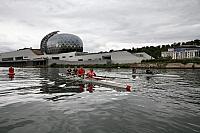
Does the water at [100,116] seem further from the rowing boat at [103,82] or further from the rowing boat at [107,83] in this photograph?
the rowing boat at [103,82]

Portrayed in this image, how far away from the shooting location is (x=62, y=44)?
6102 inches

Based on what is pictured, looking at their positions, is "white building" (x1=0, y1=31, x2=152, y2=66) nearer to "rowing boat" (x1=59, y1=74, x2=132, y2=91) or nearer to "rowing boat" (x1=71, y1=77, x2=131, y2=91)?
"rowing boat" (x1=59, y1=74, x2=132, y2=91)

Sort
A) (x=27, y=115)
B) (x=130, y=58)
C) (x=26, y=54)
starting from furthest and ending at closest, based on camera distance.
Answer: (x=26, y=54) → (x=130, y=58) → (x=27, y=115)

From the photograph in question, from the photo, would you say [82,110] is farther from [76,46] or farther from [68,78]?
[76,46]

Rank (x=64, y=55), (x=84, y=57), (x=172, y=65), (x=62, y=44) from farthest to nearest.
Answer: (x=62, y=44) < (x=64, y=55) < (x=84, y=57) < (x=172, y=65)

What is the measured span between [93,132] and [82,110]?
4449 millimetres

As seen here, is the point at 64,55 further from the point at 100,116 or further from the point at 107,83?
the point at 100,116

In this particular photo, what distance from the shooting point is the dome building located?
510 ft

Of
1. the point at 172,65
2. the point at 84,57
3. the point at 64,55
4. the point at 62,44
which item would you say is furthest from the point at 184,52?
the point at 62,44

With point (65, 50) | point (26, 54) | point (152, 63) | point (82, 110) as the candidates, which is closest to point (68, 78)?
point (82, 110)

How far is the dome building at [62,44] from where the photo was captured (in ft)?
510

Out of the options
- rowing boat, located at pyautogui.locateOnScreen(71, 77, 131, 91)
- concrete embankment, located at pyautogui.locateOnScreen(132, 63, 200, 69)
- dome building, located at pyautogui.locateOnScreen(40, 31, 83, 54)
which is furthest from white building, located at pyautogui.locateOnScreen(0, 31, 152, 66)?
rowing boat, located at pyautogui.locateOnScreen(71, 77, 131, 91)

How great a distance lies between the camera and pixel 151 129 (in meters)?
10.6

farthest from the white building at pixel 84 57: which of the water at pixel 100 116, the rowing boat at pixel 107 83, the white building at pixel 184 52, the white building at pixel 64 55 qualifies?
the water at pixel 100 116
